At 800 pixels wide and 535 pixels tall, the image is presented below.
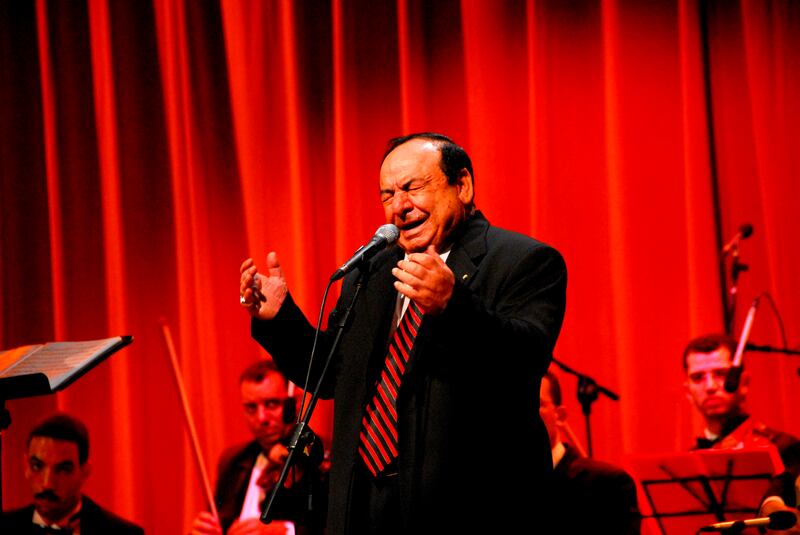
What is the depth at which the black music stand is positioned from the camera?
228 cm

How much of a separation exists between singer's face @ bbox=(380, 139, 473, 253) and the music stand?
4.06 ft

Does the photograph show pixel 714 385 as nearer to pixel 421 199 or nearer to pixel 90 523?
pixel 421 199

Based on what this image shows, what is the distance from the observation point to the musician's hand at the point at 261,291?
2439 mm

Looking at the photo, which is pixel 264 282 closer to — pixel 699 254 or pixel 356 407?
pixel 356 407

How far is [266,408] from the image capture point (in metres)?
4.66

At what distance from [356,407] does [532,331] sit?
0.46m

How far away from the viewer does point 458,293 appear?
2057mm

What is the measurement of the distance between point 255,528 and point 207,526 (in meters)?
0.18

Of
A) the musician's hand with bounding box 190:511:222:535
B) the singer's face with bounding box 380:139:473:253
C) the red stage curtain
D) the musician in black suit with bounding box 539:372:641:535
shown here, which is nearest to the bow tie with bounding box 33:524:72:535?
the musician's hand with bounding box 190:511:222:535

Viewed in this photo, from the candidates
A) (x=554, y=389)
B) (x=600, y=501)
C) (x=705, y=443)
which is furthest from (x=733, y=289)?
(x=600, y=501)

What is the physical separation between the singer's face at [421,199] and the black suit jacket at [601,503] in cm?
153

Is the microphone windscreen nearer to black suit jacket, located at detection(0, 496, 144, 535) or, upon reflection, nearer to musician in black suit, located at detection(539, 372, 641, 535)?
musician in black suit, located at detection(539, 372, 641, 535)

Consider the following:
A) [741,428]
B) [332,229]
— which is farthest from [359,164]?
[741,428]

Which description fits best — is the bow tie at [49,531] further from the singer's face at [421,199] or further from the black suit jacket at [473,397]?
the singer's face at [421,199]
